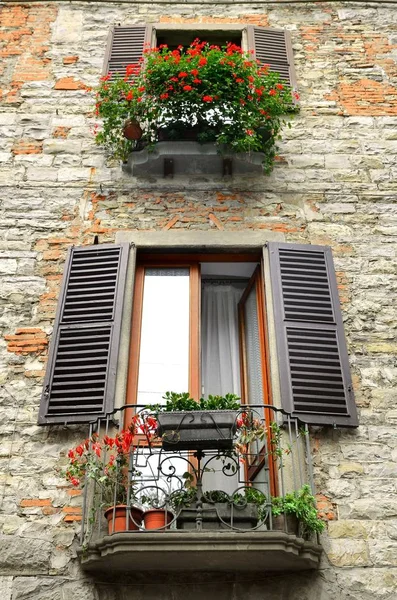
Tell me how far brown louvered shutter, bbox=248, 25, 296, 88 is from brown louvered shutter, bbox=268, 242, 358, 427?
8.70 ft

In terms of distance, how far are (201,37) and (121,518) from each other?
6280mm

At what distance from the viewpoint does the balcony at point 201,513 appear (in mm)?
4855

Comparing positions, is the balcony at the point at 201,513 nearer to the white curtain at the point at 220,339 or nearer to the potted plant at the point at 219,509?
the potted plant at the point at 219,509

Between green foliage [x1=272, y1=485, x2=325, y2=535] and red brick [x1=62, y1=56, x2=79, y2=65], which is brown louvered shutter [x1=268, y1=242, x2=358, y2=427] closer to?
green foliage [x1=272, y1=485, x2=325, y2=535]

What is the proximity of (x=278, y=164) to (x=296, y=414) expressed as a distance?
296cm

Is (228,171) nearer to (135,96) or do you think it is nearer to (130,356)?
(135,96)

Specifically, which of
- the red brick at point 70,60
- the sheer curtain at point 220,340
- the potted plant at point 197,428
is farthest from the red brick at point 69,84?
the potted plant at point 197,428

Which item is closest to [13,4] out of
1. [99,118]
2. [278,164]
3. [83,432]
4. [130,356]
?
[99,118]

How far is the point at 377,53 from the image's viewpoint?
28.7 feet

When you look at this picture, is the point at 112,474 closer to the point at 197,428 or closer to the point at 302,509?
the point at 197,428

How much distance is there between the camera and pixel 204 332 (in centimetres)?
696

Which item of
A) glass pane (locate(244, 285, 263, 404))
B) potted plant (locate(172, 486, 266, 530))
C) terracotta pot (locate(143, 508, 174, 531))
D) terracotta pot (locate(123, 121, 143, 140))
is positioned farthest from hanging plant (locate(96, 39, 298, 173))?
terracotta pot (locate(143, 508, 174, 531))

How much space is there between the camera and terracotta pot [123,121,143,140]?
7.38 meters

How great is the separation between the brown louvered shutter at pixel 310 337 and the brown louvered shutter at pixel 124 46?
3.20m
